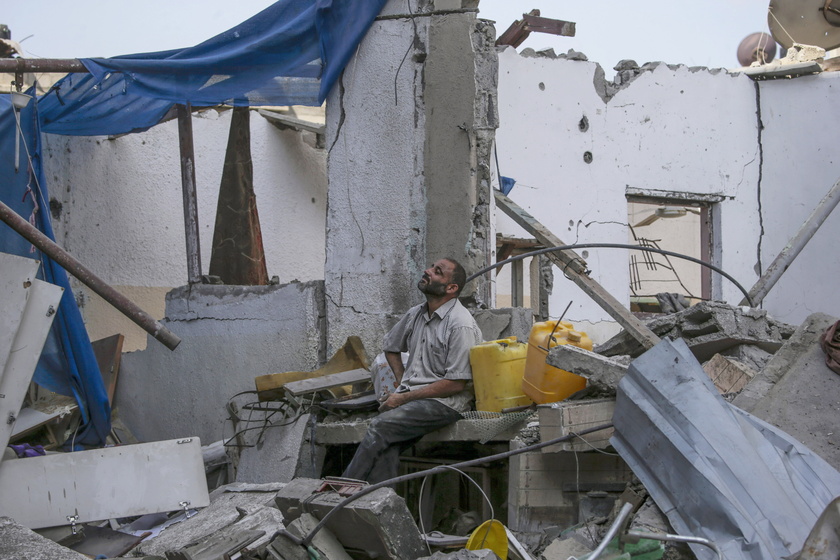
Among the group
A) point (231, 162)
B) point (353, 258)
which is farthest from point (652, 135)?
point (353, 258)

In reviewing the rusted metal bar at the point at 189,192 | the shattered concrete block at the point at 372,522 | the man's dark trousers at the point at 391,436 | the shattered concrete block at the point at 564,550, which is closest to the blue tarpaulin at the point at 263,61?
the rusted metal bar at the point at 189,192

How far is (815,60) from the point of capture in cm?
1152

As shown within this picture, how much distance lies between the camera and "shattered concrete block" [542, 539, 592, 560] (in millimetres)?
3840

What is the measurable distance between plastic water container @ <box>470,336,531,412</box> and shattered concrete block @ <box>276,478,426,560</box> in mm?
1463

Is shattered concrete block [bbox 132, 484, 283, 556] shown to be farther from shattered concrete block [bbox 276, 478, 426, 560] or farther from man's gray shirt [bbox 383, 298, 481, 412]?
man's gray shirt [bbox 383, 298, 481, 412]

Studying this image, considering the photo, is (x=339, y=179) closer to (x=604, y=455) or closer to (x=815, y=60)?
(x=604, y=455)

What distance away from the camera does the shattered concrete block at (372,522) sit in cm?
361

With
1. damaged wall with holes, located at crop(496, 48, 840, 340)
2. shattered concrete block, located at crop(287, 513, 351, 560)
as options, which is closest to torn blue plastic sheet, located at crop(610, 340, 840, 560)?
shattered concrete block, located at crop(287, 513, 351, 560)

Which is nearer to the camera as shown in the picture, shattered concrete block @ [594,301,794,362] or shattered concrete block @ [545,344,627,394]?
shattered concrete block @ [545,344,627,394]

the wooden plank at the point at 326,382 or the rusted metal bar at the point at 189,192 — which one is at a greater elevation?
the rusted metal bar at the point at 189,192

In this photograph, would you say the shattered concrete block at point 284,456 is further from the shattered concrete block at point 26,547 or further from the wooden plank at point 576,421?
the shattered concrete block at point 26,547

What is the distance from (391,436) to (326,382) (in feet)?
3.28

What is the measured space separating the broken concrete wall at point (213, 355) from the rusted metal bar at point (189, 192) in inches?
8.8

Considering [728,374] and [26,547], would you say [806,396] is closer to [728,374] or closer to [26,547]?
[728,374]
